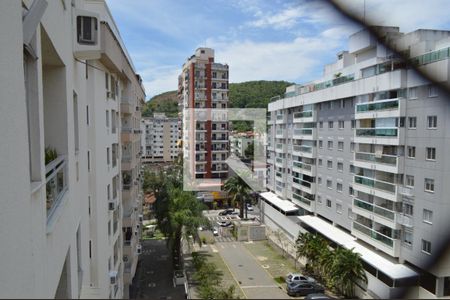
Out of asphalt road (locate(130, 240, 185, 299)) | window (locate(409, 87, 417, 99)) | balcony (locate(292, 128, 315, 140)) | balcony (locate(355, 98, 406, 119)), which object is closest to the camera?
window (locate(409, 87, 417, 99))

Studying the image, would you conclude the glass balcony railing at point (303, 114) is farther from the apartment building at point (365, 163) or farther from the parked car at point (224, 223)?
the parked car at point (224, 223)

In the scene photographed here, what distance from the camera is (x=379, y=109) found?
13.8ft

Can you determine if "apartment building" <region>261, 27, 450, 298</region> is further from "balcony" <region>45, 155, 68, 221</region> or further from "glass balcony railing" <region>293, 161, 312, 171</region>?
"balcony" <region>45, 155, 68, 221</region>

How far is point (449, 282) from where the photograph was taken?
1.04 meters

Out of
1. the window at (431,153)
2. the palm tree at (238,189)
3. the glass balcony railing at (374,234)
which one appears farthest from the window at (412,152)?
the palm tree at (238,189)

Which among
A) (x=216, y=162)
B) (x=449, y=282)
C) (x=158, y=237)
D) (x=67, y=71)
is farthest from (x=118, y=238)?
(x=216, y=162)

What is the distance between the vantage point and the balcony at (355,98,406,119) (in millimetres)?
3391

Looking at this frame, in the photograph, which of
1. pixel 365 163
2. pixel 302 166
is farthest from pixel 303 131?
pixel 365 163

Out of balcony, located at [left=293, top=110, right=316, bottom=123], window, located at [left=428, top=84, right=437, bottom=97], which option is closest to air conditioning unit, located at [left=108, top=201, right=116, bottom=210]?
window, located at [left=428, top=84, right=437, bottom=97]

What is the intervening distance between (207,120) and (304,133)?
5.55m

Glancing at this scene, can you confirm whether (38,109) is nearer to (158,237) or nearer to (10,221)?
(10,221)

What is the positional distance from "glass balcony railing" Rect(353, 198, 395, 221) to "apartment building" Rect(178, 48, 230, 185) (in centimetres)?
839

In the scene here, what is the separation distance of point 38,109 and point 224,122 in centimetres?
1301

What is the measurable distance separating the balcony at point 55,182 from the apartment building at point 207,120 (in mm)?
12078
